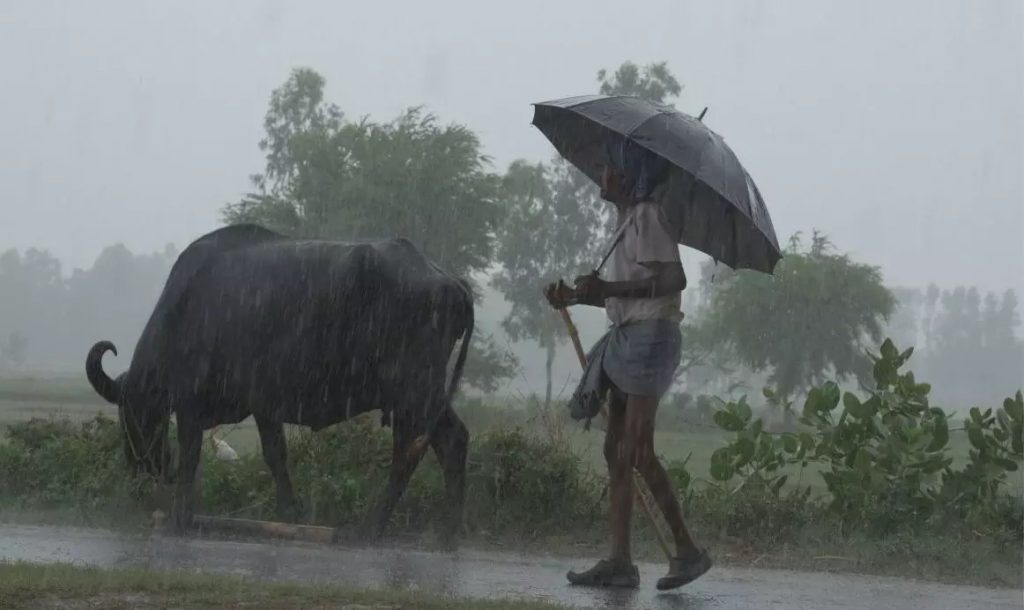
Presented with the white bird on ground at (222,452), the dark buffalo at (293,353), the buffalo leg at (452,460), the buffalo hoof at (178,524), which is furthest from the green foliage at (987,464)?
the white bird on ground at (222,452)

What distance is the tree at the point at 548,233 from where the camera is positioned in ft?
177

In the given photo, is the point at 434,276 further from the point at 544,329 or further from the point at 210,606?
the point at 544,329

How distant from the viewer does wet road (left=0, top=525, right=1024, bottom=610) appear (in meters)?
6.54

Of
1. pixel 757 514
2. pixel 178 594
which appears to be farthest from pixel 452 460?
pixel 178 594

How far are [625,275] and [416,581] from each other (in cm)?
189

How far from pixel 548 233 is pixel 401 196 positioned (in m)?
19.5

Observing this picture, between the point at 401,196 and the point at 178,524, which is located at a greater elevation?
the point at 401,196

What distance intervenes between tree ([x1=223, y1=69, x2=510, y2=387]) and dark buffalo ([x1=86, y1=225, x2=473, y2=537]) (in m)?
25.5

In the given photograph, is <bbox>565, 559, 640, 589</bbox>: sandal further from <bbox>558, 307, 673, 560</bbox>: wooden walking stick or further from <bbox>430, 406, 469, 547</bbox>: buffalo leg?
<bbox>430, 406, 469, 547</bbox>: buffalo leg

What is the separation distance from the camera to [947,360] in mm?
123000

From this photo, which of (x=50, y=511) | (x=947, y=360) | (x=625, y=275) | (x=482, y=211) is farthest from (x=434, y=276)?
(x=947, y=360)

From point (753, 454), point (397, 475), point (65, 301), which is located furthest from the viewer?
point (65, 301)

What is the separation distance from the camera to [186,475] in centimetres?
885

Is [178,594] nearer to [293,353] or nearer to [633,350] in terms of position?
[633,350]
